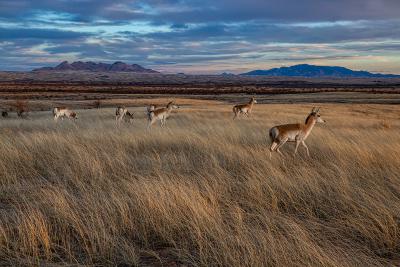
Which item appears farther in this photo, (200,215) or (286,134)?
(286,134)

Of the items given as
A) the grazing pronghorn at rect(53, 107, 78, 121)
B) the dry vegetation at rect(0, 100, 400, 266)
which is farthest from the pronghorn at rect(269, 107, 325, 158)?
the grazing pronghorn at rect(53, 107, 78, 121)

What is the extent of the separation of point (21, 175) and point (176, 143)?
490 cm

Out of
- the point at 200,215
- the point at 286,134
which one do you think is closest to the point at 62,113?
the point at 286,134

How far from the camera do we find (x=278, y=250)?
4422 millimetres

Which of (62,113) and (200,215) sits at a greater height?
(200,215)

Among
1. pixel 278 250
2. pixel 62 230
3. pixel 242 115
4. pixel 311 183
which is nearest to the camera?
pixel 278 250

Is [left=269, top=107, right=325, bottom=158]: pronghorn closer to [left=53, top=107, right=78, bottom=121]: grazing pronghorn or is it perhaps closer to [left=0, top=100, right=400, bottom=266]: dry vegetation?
[left=0, top=100, right=400, bottom=266]: dry vegetation

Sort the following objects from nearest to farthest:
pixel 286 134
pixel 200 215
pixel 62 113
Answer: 1. pixel 200 215
2. pixel 286 134
3. pixel 62 113

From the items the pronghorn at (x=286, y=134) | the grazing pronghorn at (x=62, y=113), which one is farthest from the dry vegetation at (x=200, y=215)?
the grazing pronghorn at (x=62, y=113)

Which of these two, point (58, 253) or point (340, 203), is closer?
point (58, 253)

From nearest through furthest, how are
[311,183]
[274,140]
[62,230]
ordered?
[62,230] < [311,183] < [274,140]

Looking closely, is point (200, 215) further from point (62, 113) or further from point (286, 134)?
point (62, 113)

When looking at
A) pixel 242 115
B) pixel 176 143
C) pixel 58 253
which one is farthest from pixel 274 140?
pixel 242 115

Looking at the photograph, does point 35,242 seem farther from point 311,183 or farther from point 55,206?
point 311,183
